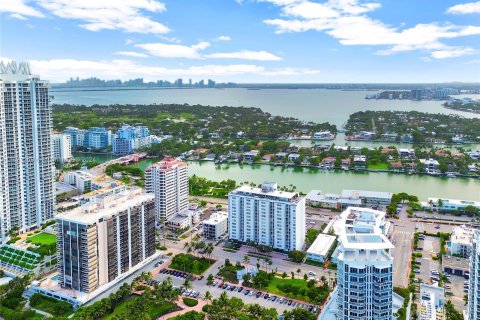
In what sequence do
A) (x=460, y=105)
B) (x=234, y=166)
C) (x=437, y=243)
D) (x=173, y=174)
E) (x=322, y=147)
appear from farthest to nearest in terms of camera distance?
(x=460, y=105) < (x=322, y=147) < (x=234, y=166) < (x=173, y=174) < (x=437, y=243)

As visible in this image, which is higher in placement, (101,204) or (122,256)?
(101,204)

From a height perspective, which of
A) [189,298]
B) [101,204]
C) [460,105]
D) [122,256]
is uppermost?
[460,105]

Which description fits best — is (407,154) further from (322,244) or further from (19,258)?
(19,258)

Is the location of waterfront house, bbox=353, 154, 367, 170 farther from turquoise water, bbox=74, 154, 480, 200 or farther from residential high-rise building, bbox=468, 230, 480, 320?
residential high-rise building, bbox=468, 230, 480, 320

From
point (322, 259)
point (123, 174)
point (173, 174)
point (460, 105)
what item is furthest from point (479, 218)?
point (460, 105)

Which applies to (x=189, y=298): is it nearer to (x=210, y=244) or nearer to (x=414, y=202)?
(x=210, y=244)

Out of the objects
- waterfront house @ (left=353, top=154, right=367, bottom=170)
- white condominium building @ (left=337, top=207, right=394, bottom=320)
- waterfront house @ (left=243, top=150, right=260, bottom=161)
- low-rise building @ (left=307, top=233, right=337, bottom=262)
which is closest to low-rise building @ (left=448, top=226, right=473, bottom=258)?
low-rise building @ (left=307, top=233, right=337, bottom=262)

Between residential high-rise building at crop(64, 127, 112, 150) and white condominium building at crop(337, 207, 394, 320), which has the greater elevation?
residential high-rise building at crop(64, 127, 112, 150)
